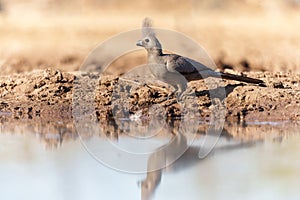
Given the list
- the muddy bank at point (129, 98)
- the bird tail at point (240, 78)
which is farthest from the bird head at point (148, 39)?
the bird tail at point (240, 78)

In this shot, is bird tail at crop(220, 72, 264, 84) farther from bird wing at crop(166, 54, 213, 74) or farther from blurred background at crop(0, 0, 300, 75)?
blurred background at crop(0, 0, 300, 75)

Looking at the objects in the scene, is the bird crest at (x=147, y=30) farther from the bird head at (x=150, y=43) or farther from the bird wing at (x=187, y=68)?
the bird wing at (x=187, y=68)

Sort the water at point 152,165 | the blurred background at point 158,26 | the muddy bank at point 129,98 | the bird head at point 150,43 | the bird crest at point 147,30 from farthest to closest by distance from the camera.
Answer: the blurred background at point 158,26, the bird crest at point 147,30, the bird head at point 150,43, the muddy bank at point 129,98, the water at point 152,165

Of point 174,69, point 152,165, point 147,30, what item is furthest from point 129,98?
point 152,165

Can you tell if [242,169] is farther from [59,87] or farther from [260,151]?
[59,87]

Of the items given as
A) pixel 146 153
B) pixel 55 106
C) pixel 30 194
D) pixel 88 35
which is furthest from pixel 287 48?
pixel 30 194

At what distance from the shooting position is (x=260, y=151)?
732 centimetres

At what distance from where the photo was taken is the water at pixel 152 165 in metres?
6.30

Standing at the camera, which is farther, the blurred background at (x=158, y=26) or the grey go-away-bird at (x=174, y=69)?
the blurred background at (x=158, y=26)

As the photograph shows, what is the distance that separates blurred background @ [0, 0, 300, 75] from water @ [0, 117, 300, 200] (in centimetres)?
250

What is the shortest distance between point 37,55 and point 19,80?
107cm

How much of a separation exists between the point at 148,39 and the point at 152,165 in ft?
8.62

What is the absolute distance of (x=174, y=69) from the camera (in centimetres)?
905

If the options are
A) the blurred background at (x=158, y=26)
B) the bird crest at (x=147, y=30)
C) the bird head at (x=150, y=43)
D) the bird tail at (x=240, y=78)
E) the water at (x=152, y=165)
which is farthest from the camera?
the blurred background at (x=158, y=26)
